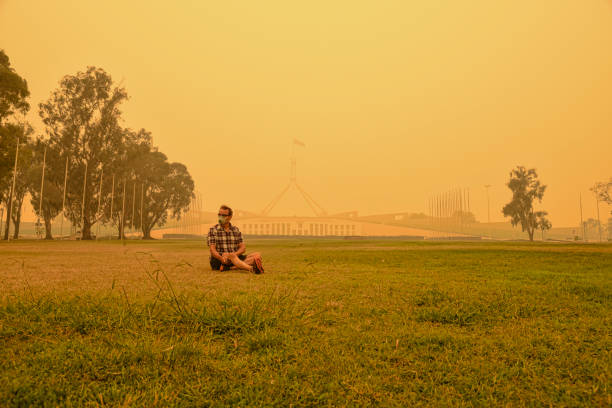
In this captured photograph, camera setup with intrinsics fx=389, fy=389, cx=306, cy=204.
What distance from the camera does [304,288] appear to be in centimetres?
550

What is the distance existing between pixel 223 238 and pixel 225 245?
0.16 metres

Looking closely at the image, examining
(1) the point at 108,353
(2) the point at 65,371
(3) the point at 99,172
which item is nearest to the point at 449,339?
(1) the point at 108,353

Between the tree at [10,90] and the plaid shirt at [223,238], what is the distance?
31443 mm

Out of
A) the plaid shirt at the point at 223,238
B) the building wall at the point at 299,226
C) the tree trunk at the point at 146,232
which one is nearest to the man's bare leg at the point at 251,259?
the plaid shirt at the point at 223,238

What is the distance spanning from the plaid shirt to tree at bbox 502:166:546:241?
2526 inches

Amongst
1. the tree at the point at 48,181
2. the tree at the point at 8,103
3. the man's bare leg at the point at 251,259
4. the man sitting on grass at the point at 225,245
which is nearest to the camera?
the man's bare leg at the point at 251,259

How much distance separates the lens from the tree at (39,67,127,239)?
42.3 m

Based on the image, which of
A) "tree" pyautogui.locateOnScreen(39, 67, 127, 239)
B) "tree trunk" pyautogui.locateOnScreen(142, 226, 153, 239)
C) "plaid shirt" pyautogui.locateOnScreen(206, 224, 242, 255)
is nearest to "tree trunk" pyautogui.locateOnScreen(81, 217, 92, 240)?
"tree" pyautogui.locateOnScreen(39, 67, 127, 239)

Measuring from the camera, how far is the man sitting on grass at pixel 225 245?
821cm

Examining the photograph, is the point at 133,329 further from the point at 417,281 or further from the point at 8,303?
the point at 417,281

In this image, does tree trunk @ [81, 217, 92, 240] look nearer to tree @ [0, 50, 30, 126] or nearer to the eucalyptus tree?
tree @ [0, 50, 30, 126]

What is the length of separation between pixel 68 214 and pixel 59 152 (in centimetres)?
733

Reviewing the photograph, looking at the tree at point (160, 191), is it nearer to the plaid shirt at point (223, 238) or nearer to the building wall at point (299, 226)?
the building wall at point (299, 226)

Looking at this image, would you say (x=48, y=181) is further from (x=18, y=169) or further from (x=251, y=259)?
(x=251, y=259)
